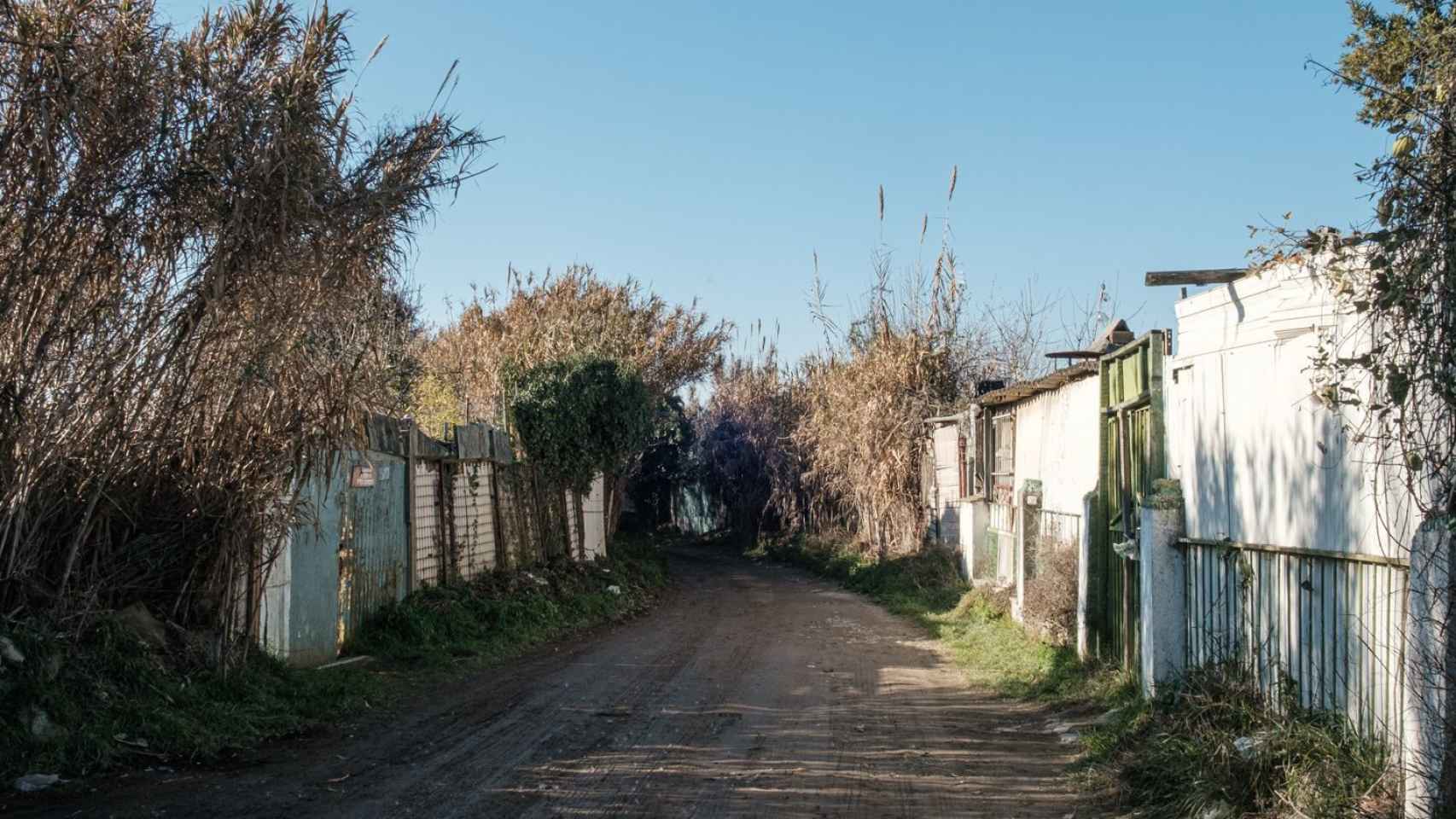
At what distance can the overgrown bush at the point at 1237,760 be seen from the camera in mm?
5434

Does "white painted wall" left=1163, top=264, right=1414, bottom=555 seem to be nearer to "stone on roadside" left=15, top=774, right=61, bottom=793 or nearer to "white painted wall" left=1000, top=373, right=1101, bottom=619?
"white painted wall" left=1000, top=373, right=1101, bottom=619

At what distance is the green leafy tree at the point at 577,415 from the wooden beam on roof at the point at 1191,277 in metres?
12.0

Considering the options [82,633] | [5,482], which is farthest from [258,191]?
[82,633]

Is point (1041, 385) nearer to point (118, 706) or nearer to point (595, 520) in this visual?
Result: point (595, 520)

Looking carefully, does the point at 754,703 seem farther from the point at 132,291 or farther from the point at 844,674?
the point at 132,291

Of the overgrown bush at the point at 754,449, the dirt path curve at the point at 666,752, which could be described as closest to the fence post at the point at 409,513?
the dirt path curve at the point at 666,752

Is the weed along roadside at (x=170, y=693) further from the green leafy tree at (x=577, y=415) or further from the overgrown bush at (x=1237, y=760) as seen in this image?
the green leafy tree at (x=577, y=415)

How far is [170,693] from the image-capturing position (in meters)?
7.83

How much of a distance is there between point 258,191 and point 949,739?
6310mm

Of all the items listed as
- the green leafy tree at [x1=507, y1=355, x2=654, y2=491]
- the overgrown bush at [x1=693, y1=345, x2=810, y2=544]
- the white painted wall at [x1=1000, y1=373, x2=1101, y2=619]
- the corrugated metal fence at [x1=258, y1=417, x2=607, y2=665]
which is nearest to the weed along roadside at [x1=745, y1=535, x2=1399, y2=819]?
the white painted wall at [x1=1000, y1=373, x2=1101, y2=619]

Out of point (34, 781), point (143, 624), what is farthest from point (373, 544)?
point (34, 781)

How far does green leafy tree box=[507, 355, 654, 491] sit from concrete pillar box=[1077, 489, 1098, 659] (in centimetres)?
998

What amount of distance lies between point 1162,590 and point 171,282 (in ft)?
24.4

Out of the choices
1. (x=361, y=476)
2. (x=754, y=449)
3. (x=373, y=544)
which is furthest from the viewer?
(x=754, y=449)
